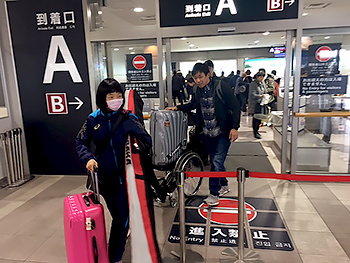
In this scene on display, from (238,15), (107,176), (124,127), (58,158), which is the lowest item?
(58,158)

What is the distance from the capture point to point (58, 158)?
4.52 m

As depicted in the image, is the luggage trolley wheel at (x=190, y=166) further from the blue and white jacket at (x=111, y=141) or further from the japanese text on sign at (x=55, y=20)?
the japanese text on sign at (x=55, y=20)

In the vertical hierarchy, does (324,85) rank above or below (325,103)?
above

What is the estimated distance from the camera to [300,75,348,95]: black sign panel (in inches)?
149

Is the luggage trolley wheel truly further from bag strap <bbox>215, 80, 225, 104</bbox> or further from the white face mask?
the white face mask

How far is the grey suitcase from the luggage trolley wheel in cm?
11

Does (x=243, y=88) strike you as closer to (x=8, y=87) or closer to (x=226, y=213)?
(x=226, y=213)

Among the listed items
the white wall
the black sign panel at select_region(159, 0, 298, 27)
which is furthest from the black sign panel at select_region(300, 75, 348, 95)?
the white wall

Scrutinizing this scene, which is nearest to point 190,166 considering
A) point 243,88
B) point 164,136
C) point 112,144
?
point 164,136

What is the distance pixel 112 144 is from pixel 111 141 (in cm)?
2

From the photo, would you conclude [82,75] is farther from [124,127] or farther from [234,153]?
[234,153]

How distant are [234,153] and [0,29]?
438cm

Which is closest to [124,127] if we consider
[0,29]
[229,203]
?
[229,203]

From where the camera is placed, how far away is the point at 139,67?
4.09m
